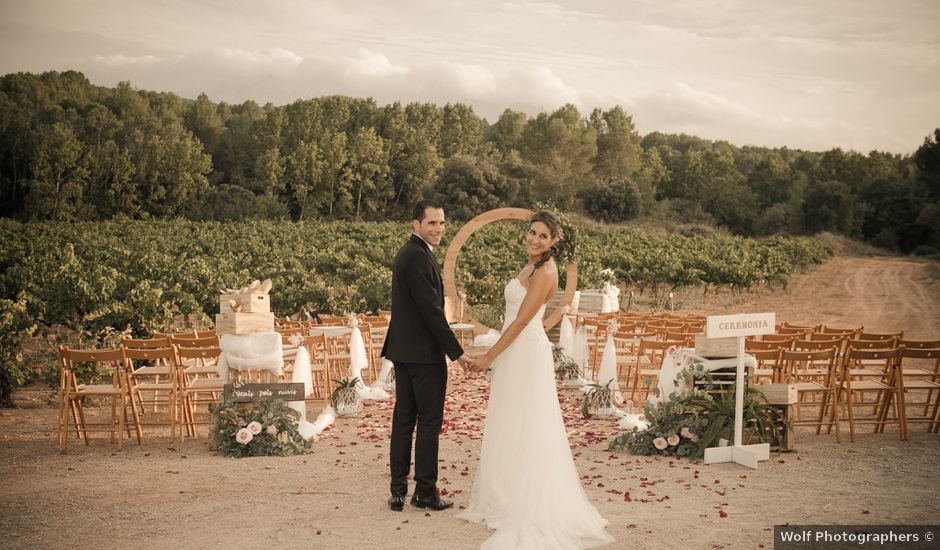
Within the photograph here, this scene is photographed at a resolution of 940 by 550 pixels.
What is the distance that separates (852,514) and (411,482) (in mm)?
2805

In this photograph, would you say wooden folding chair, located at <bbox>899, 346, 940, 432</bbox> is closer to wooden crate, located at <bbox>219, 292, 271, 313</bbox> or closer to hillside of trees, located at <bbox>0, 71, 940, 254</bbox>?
wooden crate, located at <bbox>219, 292, 271, 313</bbox>

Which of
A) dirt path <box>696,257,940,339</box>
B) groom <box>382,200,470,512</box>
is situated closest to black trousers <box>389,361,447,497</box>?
groom <box>382,200,470,512</box>

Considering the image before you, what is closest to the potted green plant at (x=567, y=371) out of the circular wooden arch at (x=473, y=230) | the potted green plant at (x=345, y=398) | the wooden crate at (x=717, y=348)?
the circular wooden arch at (x=473, y=230)

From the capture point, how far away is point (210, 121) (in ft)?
205

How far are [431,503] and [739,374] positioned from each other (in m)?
2.60

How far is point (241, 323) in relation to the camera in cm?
693

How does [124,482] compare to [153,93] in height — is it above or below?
below

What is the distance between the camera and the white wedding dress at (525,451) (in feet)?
15.0

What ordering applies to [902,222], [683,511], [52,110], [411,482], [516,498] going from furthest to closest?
[52,110]
[902,222]
[411,482]
[683,511]
[516,498]

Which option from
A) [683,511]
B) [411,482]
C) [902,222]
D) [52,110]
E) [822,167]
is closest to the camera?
[683,511]

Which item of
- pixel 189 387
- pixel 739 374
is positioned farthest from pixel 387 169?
pixel 739 374

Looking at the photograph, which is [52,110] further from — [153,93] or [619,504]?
[619,504]

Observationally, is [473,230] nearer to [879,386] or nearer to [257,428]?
[257,428]

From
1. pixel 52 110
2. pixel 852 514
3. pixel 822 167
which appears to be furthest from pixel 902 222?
pixel 52 110
